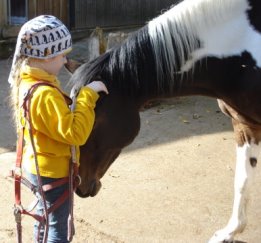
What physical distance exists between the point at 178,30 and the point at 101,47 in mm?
3412

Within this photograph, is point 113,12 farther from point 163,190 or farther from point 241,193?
point 241,193

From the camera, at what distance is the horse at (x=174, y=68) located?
232cm

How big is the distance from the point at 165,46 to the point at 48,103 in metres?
0.66

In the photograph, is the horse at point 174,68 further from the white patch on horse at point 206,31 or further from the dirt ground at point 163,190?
the dirt ground at point 163,190

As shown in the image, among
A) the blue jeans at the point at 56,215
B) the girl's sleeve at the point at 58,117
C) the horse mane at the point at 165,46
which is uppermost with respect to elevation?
the horse mane at the point at 165,46

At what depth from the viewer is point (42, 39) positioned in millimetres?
1960

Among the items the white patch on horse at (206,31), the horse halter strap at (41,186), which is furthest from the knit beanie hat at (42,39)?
the white patch on horse at (206,31)

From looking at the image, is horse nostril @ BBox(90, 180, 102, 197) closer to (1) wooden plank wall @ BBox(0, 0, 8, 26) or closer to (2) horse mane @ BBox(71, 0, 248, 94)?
(2) horse mane @ BBox(71, 0, 248, 94)

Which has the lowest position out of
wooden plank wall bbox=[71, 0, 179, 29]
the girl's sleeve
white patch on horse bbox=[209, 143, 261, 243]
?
wooden plank wall bbox=[71, 0, 179, 29]

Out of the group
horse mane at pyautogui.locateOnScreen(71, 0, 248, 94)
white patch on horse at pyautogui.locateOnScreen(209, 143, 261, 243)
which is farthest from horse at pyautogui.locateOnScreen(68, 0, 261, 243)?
white patch on horse at pyautogui.locateOnScreen(209, 143, 261, 243)

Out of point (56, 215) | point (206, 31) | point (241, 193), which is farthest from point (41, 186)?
point (241, 193)

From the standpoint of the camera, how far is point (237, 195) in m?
2.97

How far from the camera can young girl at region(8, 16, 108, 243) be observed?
6.37 feet

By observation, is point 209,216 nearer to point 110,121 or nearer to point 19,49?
point 110,121
